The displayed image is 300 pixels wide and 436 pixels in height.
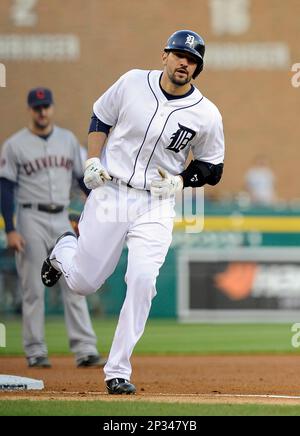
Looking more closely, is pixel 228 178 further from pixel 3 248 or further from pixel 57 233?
pixel 57 233

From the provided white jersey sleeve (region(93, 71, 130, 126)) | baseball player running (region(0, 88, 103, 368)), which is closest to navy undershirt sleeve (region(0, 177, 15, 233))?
baseball player running (region(0, 88, 103, 368))

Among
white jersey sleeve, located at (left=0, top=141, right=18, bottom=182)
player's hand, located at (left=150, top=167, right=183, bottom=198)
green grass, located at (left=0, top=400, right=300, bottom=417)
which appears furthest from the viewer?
white jersey sleeve, located at (left=0, top=141, right=18, bottom=182)

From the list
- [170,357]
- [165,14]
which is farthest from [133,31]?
[170,357]

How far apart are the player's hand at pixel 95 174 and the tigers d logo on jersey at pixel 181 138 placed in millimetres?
450

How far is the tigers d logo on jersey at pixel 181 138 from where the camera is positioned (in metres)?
7.03

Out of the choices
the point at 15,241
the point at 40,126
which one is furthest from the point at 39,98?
the point at 15,241

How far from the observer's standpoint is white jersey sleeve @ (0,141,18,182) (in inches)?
375

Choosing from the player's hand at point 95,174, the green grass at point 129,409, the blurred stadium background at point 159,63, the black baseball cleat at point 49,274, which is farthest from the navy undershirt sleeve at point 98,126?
the blurred stadium background at point 159,63

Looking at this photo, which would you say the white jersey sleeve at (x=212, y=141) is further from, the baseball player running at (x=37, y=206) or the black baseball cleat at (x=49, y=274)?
the baseball player running at (x=37, y=206)

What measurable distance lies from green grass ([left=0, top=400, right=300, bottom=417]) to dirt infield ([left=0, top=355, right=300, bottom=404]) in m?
0.31

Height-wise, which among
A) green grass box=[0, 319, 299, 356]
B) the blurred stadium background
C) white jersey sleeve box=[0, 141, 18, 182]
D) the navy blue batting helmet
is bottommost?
green grass box=[0, 319, 299, 356]

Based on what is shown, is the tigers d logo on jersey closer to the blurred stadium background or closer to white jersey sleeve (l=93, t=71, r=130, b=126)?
white jersey sleeve (l=93, t=71, r=130, b=126)

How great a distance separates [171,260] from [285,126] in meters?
9.00

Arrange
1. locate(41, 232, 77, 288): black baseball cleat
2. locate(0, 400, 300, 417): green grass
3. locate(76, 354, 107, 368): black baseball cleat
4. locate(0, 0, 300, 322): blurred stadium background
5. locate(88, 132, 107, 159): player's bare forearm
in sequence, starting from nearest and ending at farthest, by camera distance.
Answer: locate(0, 400, 300, 417): green grass, locate(88, 132, 107, 159): player's bare forearm, locate(41, 232, 77, 288): black baseball cleat, locate(76, 354, 107, 368): black baseball cleat, locate(0, 0, 300, 322): blurred stadium background
